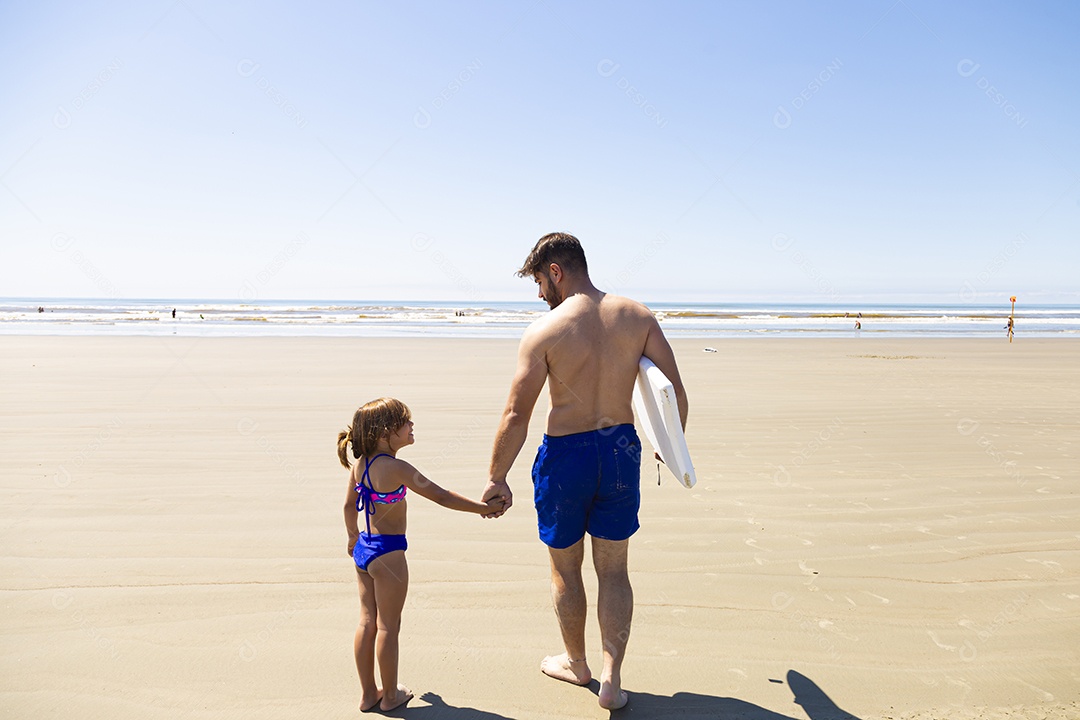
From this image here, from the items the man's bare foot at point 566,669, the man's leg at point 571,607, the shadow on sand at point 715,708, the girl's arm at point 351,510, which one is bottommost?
the shadow on sand at point 715,708

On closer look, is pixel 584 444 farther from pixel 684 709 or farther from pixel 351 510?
pixel 684 709

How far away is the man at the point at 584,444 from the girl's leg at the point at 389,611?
50 cm

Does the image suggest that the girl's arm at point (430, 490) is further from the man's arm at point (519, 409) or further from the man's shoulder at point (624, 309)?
the man's shoulder at point (624, 309)

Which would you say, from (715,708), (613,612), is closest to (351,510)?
(613,612)

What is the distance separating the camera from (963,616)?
367 centimetres

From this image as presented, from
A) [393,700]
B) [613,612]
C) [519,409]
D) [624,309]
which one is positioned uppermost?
[624,309]

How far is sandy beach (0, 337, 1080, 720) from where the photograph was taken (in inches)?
120

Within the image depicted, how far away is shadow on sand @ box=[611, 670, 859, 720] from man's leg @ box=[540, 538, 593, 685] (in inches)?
10.8

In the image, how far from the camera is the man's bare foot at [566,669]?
309 centimetres

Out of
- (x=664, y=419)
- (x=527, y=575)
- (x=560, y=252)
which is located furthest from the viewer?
(x=527, y=575)

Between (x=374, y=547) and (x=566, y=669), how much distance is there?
110 centimetres

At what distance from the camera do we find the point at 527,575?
164 inches

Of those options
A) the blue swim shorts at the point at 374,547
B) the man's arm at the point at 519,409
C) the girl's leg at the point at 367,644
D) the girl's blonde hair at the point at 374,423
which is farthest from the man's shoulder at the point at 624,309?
the girl's leg at the point at 367,644

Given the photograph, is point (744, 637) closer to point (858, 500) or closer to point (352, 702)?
point (352, 702)
